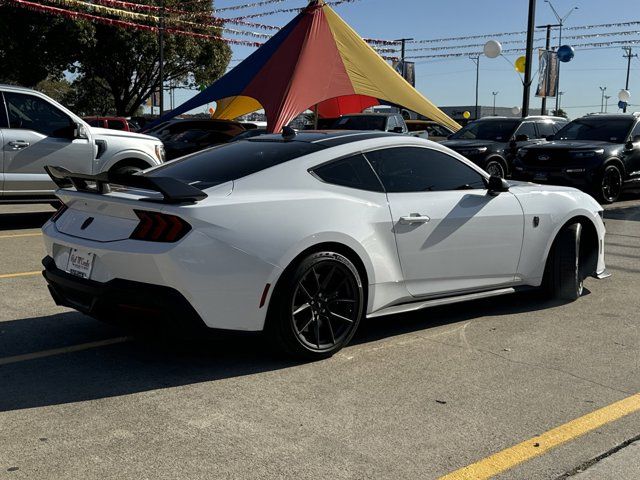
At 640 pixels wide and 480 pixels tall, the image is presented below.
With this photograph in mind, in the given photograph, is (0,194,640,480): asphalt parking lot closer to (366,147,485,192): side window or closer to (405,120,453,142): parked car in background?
(366,147,485,192): side window

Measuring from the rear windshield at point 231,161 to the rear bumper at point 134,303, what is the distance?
77 cm

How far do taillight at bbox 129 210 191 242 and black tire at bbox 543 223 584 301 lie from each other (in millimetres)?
3348

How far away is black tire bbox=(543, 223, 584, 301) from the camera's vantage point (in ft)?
20.0

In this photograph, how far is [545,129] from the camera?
17781 mm

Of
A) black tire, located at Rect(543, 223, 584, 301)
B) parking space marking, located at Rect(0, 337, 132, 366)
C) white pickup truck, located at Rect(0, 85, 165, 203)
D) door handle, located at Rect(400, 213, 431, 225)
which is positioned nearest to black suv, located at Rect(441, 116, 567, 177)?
white pickup truck, located at Rect(0, 85, 165, 203)

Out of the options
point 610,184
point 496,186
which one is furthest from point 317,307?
point 610,184

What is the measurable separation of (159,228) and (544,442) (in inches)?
90.8

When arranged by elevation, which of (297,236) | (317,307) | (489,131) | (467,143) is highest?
(489,131)

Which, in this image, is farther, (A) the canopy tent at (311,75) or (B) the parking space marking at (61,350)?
(A) the canopy tent at (311,75)

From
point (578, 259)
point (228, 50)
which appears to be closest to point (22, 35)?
point (228, 50)

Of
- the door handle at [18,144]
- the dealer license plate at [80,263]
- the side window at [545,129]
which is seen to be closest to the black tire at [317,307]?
the dealer license plate at [80,263]

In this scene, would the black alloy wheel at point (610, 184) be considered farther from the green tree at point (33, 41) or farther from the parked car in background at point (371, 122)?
the green tree at point (33, 41)

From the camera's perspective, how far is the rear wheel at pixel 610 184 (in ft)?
45.6

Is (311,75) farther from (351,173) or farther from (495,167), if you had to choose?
(351,173)
